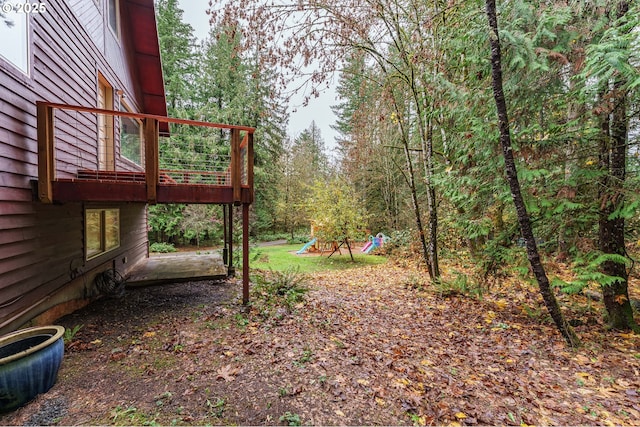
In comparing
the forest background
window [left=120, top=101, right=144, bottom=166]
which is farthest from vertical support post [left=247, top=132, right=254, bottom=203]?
window [left=120, top=101, right=144, bottom=166]

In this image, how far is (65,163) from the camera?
15.2 ft

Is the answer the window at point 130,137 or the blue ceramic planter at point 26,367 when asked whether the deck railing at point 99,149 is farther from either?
the blue ceramic planter at point 26,367

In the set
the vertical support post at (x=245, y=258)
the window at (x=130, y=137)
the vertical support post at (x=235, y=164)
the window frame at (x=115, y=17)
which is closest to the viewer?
the vertical support post at (x=235, y=164)

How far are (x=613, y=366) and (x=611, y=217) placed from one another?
182 cm

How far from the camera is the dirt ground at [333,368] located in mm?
2592

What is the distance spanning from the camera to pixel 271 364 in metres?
3.38

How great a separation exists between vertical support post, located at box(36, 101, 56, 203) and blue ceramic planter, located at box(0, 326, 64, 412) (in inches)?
73.1

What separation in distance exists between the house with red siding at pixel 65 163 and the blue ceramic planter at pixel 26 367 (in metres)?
0.65

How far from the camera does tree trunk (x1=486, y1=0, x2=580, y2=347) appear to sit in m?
3.74

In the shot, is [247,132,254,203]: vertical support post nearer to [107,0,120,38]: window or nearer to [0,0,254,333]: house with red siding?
[0,0,254,333]: house with red siding

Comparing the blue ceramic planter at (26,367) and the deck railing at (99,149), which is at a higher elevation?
the deck railing at (99,149)

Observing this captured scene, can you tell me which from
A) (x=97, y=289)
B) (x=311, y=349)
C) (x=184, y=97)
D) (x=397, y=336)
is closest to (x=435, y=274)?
(x=397, y=336)

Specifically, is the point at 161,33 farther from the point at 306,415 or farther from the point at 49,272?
the point at 306,415

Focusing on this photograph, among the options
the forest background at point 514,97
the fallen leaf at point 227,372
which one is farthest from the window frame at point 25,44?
the fallen leaf at point 227,372
